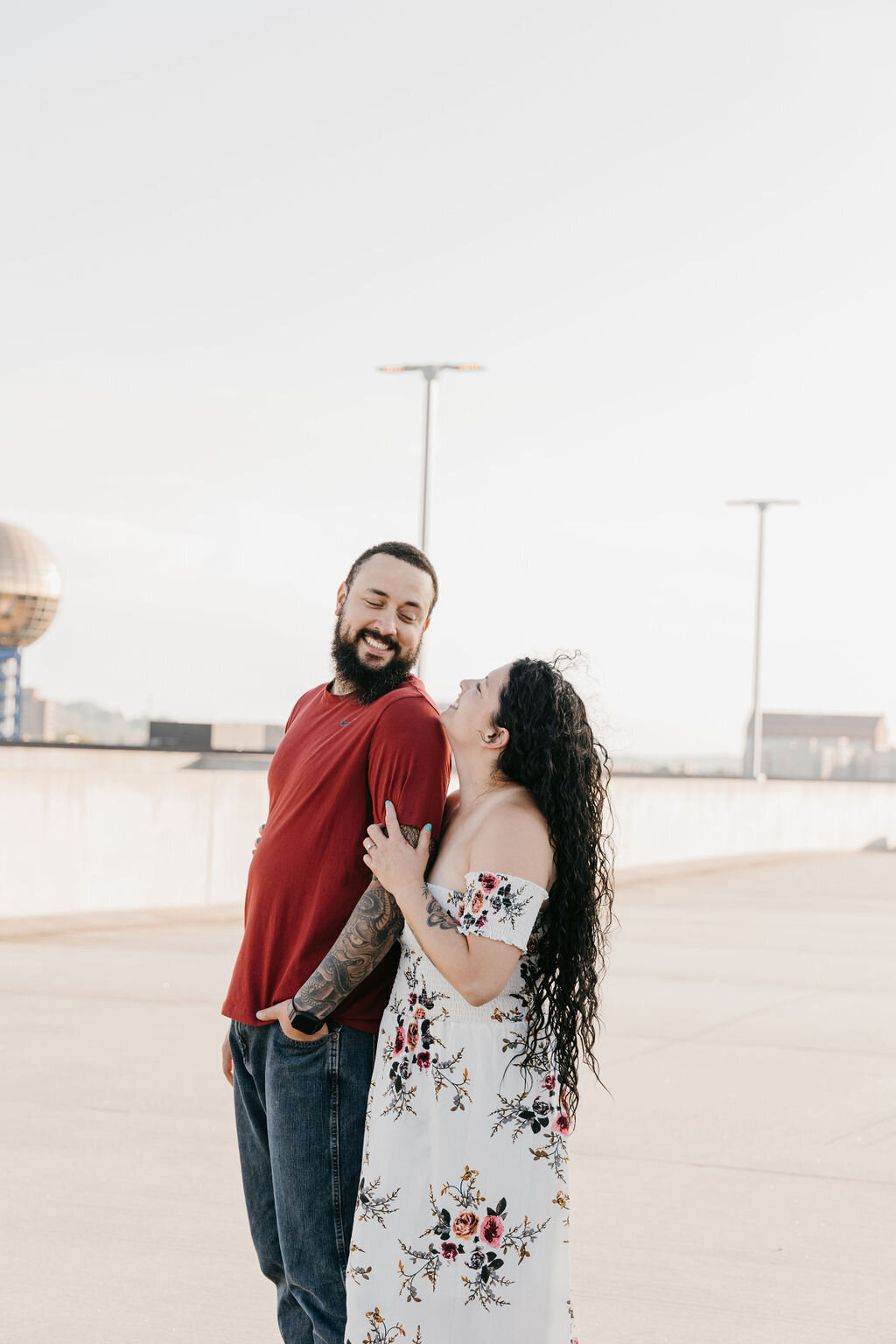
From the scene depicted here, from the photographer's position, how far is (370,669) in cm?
361

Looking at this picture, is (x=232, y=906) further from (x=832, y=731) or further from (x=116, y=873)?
(x=832, y=731)

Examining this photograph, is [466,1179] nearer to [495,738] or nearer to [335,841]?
[335,841]

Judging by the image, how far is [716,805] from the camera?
28.8 m

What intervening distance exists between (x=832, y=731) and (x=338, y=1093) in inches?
5177

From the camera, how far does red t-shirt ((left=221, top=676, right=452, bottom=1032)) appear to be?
3406 mm

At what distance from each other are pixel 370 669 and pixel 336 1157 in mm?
1003

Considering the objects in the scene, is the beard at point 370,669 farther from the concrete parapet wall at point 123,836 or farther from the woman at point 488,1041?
the concrete parapet wall at point 123,836

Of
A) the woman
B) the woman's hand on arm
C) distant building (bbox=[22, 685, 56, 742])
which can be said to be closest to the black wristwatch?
the woman

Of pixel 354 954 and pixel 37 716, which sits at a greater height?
pixel 354 954

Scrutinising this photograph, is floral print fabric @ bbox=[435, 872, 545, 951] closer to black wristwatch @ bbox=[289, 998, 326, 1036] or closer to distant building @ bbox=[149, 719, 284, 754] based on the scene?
black wristwatch @ bbox=[289, 998, 326, 1036]

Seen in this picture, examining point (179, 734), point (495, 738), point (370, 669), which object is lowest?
point (179, 734)

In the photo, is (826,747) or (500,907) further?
(826,747)

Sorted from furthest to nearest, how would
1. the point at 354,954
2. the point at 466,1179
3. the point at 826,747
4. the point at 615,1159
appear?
1. the point at 826,747
2. the point at 615,1159
3. the point at 354,954
4. the point at 466,1179

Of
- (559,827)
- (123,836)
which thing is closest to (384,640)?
(559,827)
